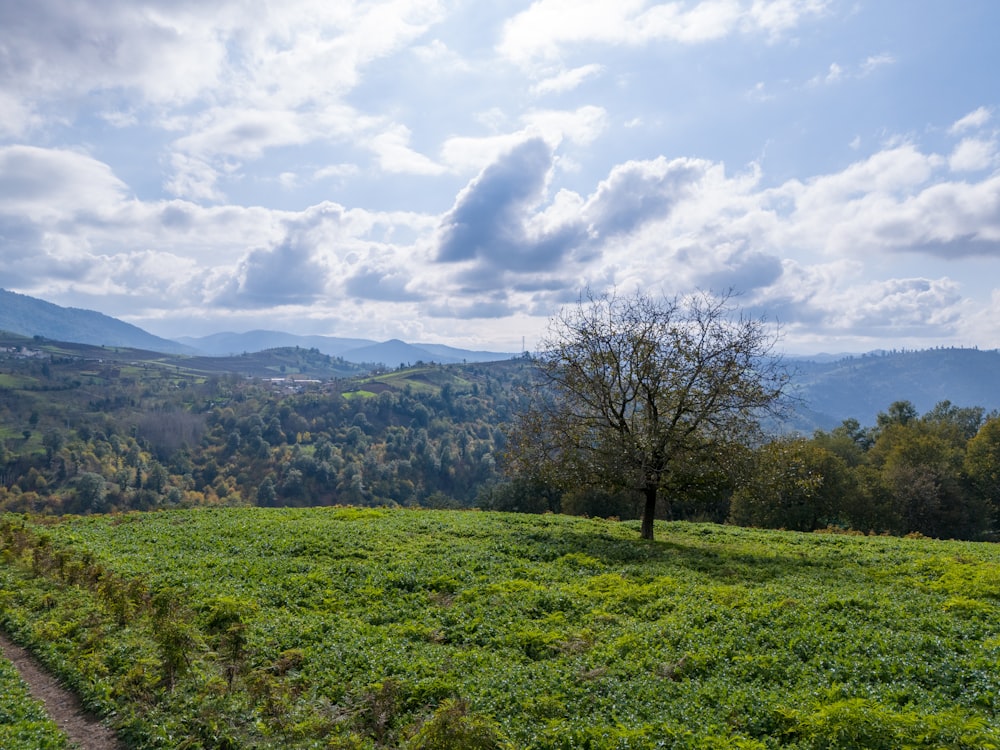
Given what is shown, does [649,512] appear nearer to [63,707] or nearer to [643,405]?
[643,405]

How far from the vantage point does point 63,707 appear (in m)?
12.8

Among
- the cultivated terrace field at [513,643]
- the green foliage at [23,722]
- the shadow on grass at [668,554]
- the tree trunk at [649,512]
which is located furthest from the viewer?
the tree trunk at [649,512]

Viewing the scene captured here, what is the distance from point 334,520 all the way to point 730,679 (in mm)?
26819

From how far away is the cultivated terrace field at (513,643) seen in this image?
10.4 metres

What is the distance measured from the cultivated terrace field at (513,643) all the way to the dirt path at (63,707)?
300mm

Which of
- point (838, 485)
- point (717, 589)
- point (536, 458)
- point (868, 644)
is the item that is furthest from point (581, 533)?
point (838, 485)

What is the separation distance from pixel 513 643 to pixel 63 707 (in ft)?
34.5

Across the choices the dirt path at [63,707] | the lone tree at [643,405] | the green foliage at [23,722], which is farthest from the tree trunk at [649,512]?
the green foliage at [23,722]

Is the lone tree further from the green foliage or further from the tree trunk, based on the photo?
the green foliage

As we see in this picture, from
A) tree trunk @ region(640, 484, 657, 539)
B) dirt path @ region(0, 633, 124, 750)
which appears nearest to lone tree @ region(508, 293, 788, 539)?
tree trunk @ region(640, 484, 657, 539)

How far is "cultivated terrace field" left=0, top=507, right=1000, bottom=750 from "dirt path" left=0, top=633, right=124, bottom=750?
300 millimetres

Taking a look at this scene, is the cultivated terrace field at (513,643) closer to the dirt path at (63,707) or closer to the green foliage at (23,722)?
the green foliage at (23,722)

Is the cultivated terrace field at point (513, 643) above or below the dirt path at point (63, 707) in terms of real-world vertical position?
above

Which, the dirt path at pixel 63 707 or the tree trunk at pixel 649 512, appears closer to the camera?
the dirt path at pixel 63 707
